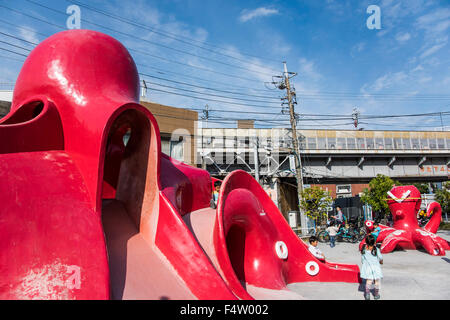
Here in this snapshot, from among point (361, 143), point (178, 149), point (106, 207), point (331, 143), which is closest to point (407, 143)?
point (361, 143)

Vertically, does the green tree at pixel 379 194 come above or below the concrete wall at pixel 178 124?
below

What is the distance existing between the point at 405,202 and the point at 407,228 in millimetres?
1099

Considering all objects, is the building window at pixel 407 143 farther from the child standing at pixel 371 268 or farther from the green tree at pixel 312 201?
the child standing at pixel 371 268

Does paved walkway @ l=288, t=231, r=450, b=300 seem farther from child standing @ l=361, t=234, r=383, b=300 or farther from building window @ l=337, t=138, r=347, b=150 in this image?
building window @ l=337, t=138, r=347, b=150

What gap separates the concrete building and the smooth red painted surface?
19920 mm

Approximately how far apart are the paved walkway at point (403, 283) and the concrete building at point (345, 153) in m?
16.2

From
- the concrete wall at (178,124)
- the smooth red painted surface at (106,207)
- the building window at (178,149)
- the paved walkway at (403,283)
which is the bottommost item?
the paved walkway at (403,283)

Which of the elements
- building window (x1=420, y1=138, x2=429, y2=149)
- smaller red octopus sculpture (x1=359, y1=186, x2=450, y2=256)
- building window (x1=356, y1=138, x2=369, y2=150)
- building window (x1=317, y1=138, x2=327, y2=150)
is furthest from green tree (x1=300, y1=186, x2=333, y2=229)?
building window (x1=420, y1=138, x2=429, y2=149)

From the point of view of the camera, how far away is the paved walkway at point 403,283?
7.07 m

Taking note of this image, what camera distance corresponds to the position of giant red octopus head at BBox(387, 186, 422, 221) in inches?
522

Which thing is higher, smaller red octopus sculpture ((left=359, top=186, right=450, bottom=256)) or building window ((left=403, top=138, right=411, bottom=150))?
building window ((left=403, top=138, right=411, bottom=150))

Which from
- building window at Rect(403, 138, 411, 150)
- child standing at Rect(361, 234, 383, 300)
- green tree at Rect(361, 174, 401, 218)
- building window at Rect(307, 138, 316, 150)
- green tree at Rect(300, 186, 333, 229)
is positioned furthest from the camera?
building window at Rect(403, 138, 411, 150)

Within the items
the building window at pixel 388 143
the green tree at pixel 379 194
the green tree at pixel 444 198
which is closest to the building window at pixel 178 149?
the green tree at pixel 379 194
